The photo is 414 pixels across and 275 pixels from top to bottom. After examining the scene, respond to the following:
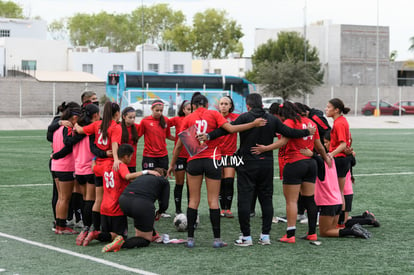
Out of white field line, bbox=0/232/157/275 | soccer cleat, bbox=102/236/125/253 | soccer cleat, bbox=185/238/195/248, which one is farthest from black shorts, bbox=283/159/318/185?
white field line, bbox=0/232/157/275

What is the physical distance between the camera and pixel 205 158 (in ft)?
27.2

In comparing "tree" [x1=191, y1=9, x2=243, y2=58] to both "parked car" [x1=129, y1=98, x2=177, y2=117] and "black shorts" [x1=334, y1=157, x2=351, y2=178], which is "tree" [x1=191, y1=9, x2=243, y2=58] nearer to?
"parked car" [x1=129, y1=98, x2=177, y2=117]

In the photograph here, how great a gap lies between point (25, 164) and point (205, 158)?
38.6 feet

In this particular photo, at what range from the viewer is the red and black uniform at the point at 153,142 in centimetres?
1048

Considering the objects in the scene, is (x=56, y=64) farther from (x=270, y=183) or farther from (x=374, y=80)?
(x=270, y=183)

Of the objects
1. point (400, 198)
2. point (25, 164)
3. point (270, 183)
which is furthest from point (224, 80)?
point (270, 183)

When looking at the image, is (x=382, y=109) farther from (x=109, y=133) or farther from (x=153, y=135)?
(x=109, y=133)

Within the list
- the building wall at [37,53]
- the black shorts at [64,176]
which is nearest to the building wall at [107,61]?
the building wall at [37,53]

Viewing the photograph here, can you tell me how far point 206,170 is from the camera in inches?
327

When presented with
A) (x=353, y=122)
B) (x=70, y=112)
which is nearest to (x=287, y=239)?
(x=70, y=112)

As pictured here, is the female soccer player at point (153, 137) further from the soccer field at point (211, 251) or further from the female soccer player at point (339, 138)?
the female soccer player at point (339, 138)

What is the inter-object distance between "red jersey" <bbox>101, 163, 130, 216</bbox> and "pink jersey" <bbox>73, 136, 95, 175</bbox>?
24.8 inches

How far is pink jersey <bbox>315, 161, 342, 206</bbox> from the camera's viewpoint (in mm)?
8930

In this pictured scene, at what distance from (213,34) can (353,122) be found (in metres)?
68.2
